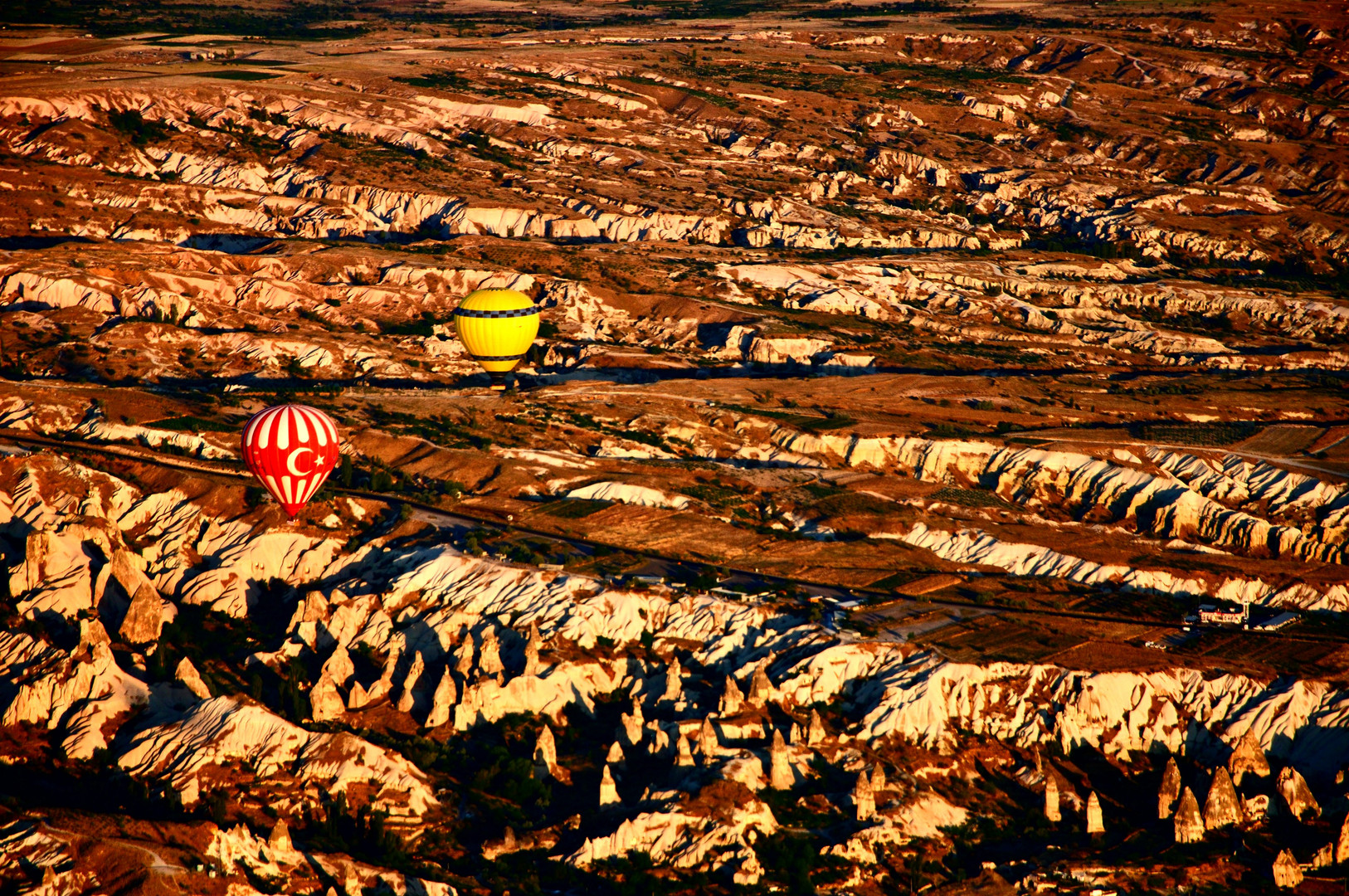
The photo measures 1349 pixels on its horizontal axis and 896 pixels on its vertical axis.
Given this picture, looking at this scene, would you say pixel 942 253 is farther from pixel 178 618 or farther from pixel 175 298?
pixel 178 618

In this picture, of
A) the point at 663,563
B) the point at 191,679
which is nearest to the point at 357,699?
the point at 191,679

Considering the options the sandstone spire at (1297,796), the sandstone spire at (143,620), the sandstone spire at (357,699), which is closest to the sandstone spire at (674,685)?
the sandstone spire at (357,699)

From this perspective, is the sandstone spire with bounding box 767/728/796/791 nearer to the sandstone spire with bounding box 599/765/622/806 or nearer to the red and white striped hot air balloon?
the sandstone spire with bounding box 599/765/622/806

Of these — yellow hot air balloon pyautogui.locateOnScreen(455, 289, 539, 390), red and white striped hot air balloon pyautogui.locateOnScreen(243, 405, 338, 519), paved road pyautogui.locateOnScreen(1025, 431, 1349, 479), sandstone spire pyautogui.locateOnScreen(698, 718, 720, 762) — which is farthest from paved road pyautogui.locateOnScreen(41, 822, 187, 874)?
paved road pyautogui.locateOnScreen(1025, 431, 1349, 479)

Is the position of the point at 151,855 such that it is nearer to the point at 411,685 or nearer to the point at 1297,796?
the point at 411,685

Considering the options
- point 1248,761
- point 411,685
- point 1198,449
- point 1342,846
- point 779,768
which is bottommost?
point 1342,846

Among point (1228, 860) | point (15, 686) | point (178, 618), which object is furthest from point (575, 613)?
point (1228, 860)

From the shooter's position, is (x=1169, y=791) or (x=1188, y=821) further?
(x=1169, y=791)

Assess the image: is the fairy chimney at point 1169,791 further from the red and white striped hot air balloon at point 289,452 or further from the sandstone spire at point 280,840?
the red and white striped hot air balloon at point 289,452
